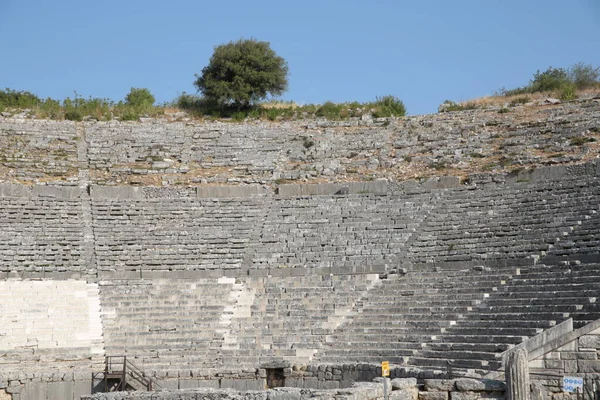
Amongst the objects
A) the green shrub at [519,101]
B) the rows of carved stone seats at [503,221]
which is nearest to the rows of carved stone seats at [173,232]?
the rows of carved stone seats at [503,221]

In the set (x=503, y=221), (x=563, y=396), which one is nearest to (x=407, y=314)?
(x=503, y=221)

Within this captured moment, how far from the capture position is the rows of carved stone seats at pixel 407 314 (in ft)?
70.6

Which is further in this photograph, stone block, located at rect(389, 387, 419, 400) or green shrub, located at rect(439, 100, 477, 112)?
green shrub, located at rect(439, 100, 477, 112)

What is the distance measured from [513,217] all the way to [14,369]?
12456mm

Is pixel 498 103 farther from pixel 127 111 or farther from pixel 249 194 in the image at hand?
pixel 127 111

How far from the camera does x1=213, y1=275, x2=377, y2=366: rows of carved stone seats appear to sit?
2283 cm

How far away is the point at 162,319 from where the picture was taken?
24250 mm

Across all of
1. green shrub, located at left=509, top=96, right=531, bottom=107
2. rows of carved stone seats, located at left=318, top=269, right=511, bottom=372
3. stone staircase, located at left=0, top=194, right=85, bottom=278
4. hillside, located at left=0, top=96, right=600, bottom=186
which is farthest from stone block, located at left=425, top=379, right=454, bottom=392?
green shrub, located at left=509, top=96, right=531, bottom=107

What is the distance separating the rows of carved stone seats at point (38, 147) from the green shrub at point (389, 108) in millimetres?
10829

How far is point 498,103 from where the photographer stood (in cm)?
3584

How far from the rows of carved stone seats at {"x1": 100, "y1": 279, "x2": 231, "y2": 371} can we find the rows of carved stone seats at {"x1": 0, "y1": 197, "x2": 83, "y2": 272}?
1524mm

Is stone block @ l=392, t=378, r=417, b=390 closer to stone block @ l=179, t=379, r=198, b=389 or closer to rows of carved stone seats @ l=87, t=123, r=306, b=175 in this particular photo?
stone block @ l=179, t=379, r=198, b=389

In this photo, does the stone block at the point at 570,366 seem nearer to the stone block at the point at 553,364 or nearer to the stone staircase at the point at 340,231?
the stone block at the point at 553,364

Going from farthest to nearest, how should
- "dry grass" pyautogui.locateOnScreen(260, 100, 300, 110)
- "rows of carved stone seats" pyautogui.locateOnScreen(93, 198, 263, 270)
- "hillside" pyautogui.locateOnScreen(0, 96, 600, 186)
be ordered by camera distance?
"dry grass" pyautogui.locateOnScreen(260, 100, 300, 110) → "hillside" pyautogui.locateOnScreen(0, 96, 600, 186) → "rows of carved stone seats" pyautogui.locateOnScreen(93, 198, 263, 270)
